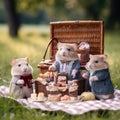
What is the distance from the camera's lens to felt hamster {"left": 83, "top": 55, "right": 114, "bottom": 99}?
5406 millimetres

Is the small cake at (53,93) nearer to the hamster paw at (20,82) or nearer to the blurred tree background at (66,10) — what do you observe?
the hamster paw at (20,82)

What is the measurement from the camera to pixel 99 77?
5398 mm

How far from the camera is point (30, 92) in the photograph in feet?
18.4

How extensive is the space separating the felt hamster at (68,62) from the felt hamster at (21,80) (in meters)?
0.29

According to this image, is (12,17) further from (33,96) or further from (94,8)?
(33,96)

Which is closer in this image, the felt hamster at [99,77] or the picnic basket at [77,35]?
the felt hamster at [99,77]

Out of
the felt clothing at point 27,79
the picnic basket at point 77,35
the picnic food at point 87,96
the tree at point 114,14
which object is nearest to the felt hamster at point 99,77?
the picnic food at point 87,96

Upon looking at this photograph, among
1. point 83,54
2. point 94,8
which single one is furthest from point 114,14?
point 83,54

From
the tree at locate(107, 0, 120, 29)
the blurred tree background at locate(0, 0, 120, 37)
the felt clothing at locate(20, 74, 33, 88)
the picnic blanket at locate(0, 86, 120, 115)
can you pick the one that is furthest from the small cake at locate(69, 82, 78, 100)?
the tree at locate(107, 0, 120, 29)

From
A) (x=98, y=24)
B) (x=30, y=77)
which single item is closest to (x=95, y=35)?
(x=98, y=24)

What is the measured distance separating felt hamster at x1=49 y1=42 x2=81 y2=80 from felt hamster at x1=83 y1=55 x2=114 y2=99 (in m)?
0.16

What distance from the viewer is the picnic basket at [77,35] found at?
5.89 meters

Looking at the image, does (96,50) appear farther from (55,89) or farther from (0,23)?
(0,23)

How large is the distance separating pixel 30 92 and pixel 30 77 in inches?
6.7
